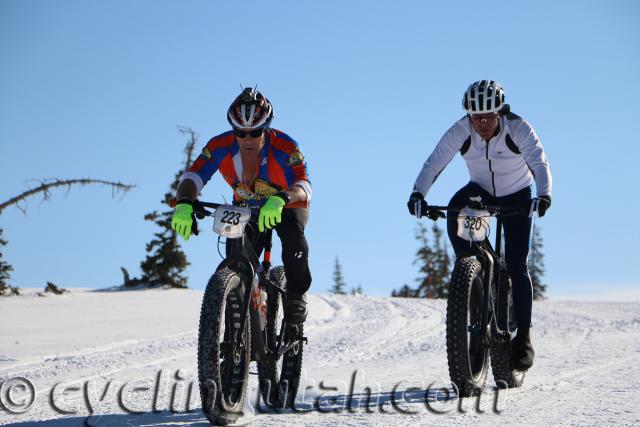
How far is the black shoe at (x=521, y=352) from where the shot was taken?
7.10 metres

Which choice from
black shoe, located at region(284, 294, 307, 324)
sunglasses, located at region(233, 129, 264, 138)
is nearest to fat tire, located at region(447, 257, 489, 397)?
black shoe, located at region(284, 294, 307, 324)

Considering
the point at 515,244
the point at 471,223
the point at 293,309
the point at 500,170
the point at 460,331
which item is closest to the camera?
A: the point at 460,331

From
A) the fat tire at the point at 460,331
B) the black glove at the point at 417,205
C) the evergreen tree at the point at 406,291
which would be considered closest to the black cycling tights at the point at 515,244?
the black glove at the point at 417,205

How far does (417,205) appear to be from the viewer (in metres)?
7.12

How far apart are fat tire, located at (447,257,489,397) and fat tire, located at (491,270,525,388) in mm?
691

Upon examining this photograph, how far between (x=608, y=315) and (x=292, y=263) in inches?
484

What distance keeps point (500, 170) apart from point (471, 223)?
3.35 feet

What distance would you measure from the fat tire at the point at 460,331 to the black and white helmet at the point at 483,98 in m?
1.52

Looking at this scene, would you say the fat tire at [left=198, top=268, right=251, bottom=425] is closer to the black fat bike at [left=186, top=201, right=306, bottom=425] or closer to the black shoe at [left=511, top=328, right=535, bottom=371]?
the black fat bike at [left=186, top=201, right=306, bottom=425]

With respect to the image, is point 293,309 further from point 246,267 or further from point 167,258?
point 167,258

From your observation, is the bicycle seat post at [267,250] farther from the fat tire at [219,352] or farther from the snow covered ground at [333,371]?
the snow covered ground at [333,371]

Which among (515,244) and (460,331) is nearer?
(460,331)

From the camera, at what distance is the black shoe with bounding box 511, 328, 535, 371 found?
7.10m

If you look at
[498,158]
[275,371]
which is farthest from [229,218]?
[498,158]
